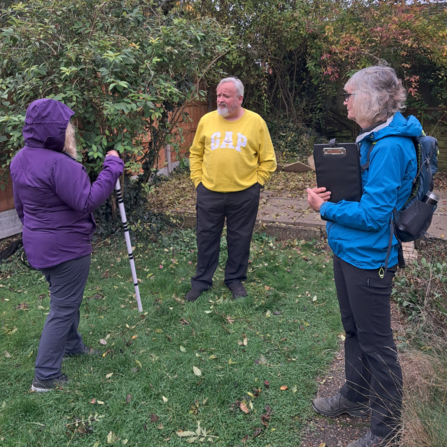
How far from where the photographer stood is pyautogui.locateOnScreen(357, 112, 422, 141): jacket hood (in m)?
2.03

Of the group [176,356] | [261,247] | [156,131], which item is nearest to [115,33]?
[156,131]

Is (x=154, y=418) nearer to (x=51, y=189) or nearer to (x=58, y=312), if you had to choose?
(x=58, y=312)

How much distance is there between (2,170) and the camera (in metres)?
5.44

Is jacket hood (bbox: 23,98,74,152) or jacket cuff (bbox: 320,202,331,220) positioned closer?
jacket cuff (bbox: 320,202,331,220)

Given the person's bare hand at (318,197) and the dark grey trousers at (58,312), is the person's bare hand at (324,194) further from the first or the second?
the dark grey trousers at (58,312)

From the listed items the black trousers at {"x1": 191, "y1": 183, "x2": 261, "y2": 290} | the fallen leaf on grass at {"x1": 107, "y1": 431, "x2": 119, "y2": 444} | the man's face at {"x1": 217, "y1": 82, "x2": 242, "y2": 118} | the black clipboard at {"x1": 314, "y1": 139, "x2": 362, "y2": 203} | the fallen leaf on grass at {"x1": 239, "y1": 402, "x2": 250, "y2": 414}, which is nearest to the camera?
the black clipboard at {"x1": 314, "y1": 139, "x2": 362, "y2": 203}

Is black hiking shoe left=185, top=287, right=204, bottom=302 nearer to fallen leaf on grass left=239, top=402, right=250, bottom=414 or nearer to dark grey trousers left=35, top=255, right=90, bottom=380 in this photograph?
dark grey trousers left=35, top=255, right=90, bottom=380

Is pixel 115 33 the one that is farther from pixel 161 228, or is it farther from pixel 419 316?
pixel 419 316

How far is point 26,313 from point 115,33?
332 cm

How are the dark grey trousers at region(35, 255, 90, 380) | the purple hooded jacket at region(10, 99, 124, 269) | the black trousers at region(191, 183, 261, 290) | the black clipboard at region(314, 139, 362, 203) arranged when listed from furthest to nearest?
the black trousers at region(191, 183, 261, 290) < the dark grey trousers at region(35, 255, 90, 380) < the purple hooded jacket at region(10, 99, 124, 269) < the black clipboard at region(314, 139, 362, 203)

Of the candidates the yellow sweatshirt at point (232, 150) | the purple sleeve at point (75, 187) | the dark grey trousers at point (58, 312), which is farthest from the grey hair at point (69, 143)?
the yellow sweatshirt at point (232, 150)

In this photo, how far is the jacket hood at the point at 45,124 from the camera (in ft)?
8.64

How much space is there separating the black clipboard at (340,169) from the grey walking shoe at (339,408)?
1325 mm

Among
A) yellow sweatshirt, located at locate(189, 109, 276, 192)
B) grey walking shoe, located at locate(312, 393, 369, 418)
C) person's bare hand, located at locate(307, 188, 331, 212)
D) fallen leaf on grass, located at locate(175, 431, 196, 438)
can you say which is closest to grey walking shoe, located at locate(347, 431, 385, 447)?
grey walking shoe, located at locate(312, 393, 369, 418)
